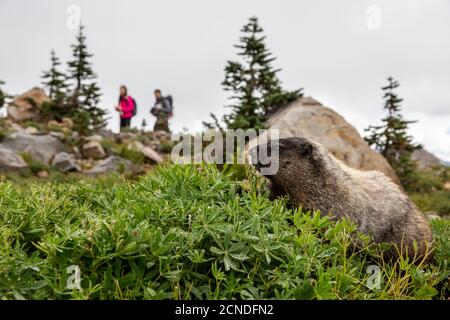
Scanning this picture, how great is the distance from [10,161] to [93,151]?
3.55 meters

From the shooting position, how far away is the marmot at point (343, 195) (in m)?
4.33

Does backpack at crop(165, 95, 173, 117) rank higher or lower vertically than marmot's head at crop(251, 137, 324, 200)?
higher

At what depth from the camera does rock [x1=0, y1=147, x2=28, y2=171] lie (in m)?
14.5

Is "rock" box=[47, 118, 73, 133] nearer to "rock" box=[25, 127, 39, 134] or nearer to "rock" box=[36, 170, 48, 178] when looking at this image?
"rock" box=[25, 127, 39, 134]

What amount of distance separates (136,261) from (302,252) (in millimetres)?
1013

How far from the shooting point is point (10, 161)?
14.8 m

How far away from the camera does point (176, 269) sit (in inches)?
92.2

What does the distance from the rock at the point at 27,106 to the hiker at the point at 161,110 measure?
7394 millimetres

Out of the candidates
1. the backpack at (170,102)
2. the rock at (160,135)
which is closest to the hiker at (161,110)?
the backpack at (170,102)

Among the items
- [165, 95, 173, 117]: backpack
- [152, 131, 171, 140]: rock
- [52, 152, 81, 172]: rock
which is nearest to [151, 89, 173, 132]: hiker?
[165, 95, 173, 117]: backpack

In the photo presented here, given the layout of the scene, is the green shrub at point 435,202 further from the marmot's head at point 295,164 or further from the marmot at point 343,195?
the marmot's head at point 295,164

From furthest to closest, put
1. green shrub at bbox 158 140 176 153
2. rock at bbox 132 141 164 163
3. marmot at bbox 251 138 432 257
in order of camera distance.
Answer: green shrub at bbox 158 140 176 153
rock at bbox 132 141 164 163
marmot at bbox 251 138 432 257

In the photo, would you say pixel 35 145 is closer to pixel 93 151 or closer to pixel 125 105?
pixel 93 151

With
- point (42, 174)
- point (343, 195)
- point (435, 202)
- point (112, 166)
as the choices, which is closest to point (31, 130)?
point (42, 174)
